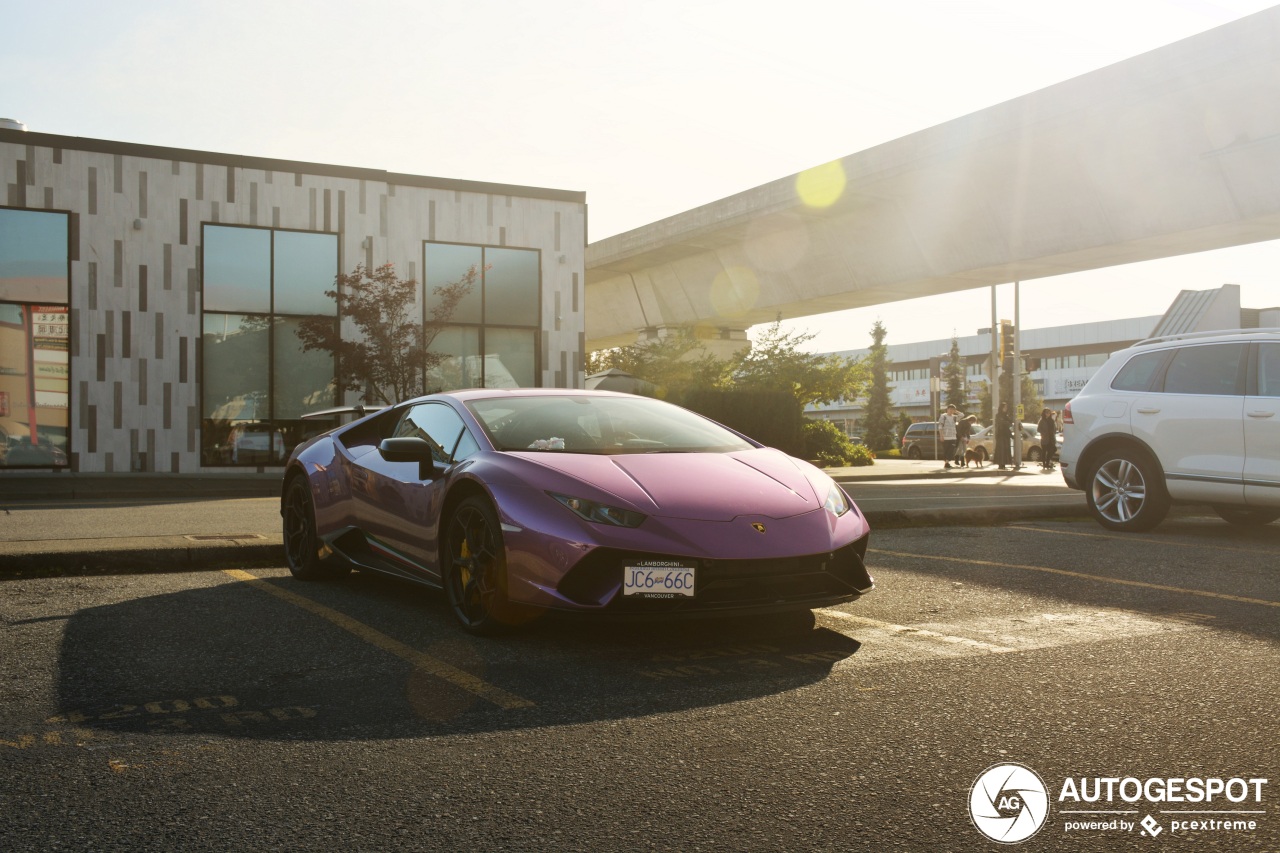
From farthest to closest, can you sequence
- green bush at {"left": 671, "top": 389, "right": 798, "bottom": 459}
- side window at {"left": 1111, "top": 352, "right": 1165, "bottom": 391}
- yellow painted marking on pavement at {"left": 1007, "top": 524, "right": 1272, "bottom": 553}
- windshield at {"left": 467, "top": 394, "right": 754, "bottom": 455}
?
green bush at {"left": 671, "top": 389, "right": 798, "bottom": 459} < side window at {"left": 1111, "top": 352, "right": 1165, "bottom": 391} < yellow painted marking on pavement at {"left": 1007, "top": 524, "right": 1272, "bottom": 553} < windshield at {"left": 467, "top": 394, "right": 754, "bottom": 455}

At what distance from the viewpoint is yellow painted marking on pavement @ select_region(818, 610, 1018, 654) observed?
4.64m

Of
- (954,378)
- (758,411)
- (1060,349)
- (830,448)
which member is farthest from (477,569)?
(954,378)

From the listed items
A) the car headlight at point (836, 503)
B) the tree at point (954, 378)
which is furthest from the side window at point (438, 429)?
the tree at point (954, 378)

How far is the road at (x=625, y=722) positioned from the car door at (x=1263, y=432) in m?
3.04

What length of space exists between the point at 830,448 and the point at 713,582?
2630 centimetres

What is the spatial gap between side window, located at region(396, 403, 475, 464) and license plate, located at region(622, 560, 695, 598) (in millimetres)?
1314

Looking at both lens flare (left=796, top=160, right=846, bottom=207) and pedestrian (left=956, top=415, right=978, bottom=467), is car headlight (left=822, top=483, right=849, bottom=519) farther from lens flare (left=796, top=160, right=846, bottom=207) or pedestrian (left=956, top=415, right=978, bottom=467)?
pedestrian (left=956, top=415, right=978, bottom=467)

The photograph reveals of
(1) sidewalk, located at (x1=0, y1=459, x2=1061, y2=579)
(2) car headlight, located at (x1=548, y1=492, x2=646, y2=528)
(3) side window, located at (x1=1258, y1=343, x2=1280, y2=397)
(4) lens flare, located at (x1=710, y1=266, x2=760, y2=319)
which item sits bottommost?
(1) sidewalk, located at (x1=0, y1=459, x2=1061, y2=579)

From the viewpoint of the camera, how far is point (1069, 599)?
231 inches

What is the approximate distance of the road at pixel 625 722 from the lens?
2.63 meters

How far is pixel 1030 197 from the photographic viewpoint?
66.8 ft

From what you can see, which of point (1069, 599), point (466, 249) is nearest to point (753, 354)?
point (466, 249)

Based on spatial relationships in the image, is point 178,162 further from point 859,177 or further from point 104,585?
point 104,585
